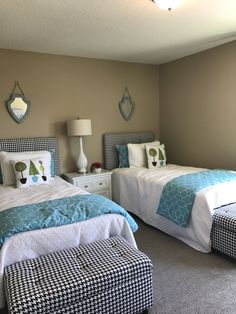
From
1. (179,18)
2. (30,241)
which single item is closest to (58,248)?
(30,241)

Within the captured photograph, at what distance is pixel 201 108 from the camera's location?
3854 mm

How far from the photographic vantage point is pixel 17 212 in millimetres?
2043

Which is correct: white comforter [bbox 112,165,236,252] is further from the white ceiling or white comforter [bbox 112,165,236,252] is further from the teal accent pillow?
the white ceiling

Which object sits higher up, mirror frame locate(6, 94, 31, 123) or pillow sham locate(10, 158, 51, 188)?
mirror frame locate(6, 94, 31, 123)

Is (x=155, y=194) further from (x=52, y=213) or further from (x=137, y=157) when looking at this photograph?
(x=52, y=213)

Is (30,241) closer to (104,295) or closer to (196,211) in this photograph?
(104,295)

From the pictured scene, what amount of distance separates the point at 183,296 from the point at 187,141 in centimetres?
265

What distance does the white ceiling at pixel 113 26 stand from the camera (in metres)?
2.22

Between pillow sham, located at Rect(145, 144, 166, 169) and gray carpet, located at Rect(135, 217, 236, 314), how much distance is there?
128cm

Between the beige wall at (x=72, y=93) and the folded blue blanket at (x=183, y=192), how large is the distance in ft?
5.08

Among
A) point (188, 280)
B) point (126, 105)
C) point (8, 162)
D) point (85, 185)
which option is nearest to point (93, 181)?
point (85, 185)

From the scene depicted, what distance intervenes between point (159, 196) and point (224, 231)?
88cm

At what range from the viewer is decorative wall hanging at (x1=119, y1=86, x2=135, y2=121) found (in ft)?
14.0

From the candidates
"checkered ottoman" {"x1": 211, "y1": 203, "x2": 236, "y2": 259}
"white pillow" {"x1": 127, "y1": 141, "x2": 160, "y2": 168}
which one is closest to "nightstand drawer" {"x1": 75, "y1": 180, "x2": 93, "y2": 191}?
"white pillow" {"x1": 127, "y1": 141, "x2": 160, "y2": 168}
